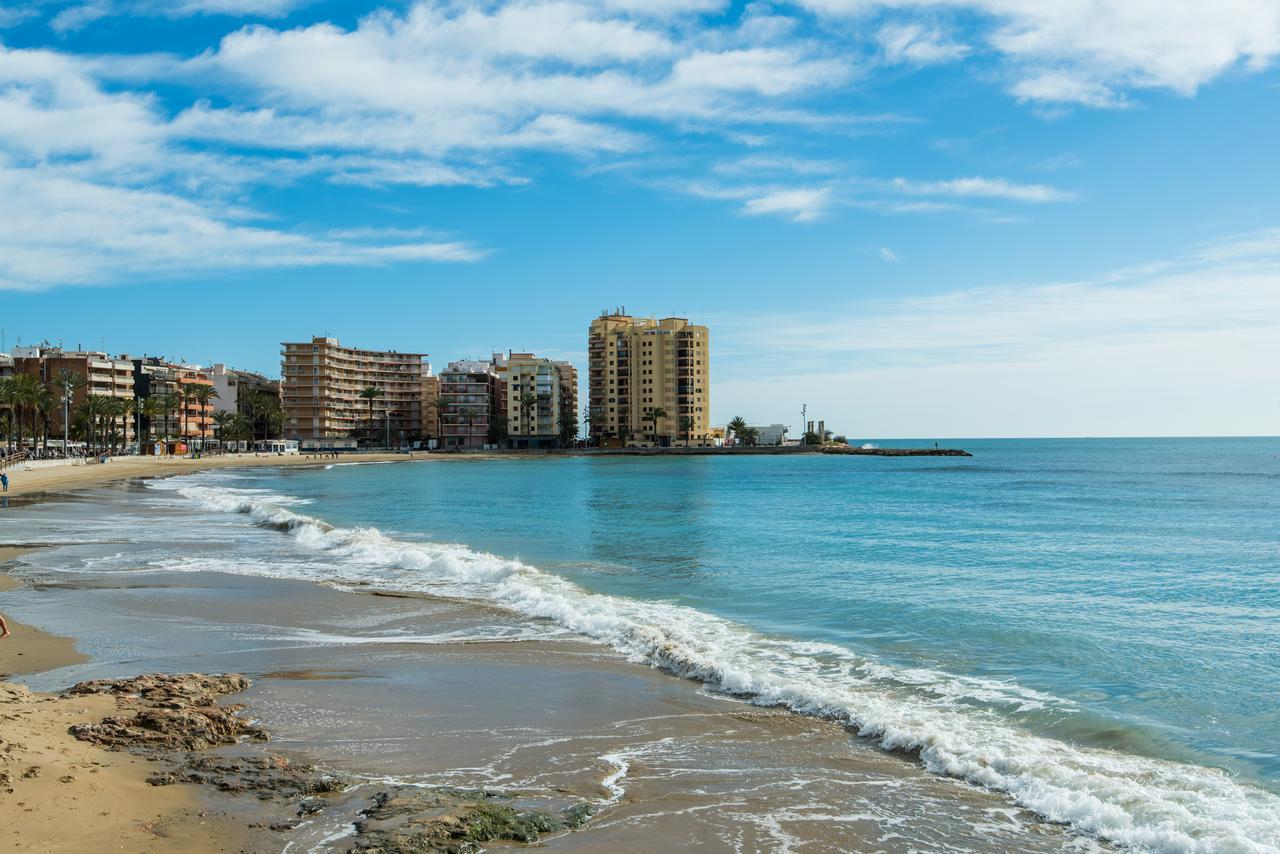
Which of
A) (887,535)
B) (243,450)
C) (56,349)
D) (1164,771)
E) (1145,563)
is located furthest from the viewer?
(243,450)

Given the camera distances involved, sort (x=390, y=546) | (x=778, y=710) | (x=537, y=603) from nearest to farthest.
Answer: (x=778, y=710), (x=537, y=603), (x=390, y=546)

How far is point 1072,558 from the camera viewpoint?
28.7 meters

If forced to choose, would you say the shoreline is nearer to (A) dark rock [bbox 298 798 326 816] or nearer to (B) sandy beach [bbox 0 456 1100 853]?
(B) sandy beach [bbox 0 456 1100 853]

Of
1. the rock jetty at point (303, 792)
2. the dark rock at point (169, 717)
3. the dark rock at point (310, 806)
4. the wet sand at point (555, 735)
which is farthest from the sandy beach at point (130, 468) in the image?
the dark rock at point (310, 806)

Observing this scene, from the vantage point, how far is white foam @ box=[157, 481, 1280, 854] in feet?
26.8

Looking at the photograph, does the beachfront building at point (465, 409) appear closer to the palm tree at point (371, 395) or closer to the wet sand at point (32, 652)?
the palm tree at point (371, 395)

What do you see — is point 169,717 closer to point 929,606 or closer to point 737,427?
point 929,606

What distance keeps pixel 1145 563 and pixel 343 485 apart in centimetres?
6259

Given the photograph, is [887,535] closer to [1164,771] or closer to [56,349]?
[1164,771]

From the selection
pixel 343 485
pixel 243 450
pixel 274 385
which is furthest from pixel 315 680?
pixel 274 385

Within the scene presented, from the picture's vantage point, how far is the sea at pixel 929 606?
9.61 metres

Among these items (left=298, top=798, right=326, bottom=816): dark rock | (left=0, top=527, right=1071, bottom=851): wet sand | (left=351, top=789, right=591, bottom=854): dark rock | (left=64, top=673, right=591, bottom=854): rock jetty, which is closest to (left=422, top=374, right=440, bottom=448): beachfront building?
(left=0, top=527, right=1071, bottom=851): wet sand

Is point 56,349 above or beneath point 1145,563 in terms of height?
above

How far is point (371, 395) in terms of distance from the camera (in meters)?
165
